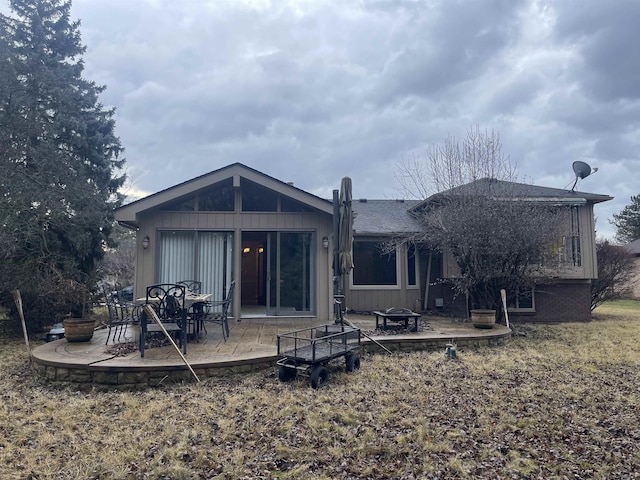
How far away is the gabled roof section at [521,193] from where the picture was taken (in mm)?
9888

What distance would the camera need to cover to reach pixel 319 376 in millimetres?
4926

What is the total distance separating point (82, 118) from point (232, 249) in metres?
5.77

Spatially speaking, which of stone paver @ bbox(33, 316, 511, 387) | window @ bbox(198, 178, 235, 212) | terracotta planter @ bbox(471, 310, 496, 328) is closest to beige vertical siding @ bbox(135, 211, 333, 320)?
window @ bbox(198, 178, 235, 212)

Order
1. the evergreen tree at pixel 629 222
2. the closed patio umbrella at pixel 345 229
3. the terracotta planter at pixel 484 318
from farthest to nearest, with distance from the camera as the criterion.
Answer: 1. the evergreen tree at pixel 629 222
2. the terracotta planter at pixel 484 318
3. the closed patio umbrella at pixel 345 229

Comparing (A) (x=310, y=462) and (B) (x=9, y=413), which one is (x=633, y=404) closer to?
(A) (x=310, y=462)

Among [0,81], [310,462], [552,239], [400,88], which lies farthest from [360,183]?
[310,462]

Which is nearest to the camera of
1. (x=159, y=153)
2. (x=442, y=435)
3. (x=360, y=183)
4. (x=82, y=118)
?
(x=442, y=435)

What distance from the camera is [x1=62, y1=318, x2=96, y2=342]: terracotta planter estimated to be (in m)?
6.29

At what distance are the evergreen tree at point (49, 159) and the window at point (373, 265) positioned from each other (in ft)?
21.9

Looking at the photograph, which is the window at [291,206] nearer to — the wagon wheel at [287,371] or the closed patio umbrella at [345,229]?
the closed patio umbrella at [345,229]

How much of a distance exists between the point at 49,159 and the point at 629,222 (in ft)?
123

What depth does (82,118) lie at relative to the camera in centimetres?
1073

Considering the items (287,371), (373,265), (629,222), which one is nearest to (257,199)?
(373,265)

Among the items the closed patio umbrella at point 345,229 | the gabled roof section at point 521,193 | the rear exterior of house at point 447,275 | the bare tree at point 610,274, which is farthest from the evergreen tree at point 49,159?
the bare tree at point 610,274
